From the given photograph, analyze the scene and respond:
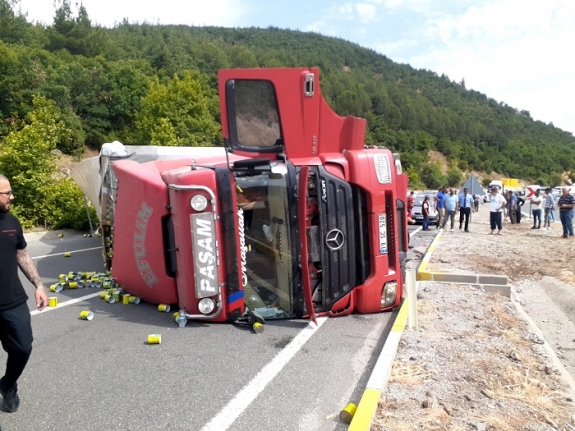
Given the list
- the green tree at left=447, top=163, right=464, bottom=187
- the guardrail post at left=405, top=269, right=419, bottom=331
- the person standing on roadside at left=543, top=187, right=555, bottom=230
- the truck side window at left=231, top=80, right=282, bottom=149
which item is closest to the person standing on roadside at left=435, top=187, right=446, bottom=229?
the person standing on roadside at left=543, top=187, right=555, bottom=230

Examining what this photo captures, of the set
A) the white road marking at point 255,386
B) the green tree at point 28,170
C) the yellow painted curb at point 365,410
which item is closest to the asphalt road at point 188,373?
the white road marking at point 255,386

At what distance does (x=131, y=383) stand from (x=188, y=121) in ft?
133

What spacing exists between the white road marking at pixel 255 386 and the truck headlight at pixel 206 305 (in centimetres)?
91

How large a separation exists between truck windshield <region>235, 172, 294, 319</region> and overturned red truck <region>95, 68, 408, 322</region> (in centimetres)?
1

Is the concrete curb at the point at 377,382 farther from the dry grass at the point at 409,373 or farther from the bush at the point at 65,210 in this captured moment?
the bush at the point at 65,210

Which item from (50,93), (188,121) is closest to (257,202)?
(188,121)

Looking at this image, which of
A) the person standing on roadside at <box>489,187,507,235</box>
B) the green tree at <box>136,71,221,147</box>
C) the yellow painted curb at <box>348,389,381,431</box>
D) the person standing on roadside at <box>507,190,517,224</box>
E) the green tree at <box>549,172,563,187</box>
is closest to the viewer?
the yellow painted curb at <box>348,389,381,431</box>

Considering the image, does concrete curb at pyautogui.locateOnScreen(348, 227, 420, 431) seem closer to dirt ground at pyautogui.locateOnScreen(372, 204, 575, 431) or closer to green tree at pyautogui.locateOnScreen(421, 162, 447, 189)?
dirt ground at pyautogui.locateOnScreen(372, 204, 575, 431)

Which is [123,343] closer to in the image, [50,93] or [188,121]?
[188,121]

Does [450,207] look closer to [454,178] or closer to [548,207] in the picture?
[548,207]

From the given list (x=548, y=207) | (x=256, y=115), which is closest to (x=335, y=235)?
(x=256, y=115)

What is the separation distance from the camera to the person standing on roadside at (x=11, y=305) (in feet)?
10.4

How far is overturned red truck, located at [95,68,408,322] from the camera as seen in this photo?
16.6 feet

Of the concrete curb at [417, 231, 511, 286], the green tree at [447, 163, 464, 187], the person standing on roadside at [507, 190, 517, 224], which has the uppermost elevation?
the concrete curb at [417, 231, 511, 286]
